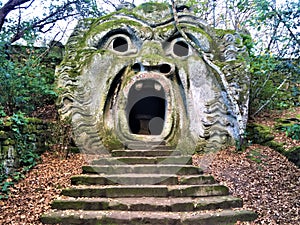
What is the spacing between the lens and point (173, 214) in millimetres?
3803

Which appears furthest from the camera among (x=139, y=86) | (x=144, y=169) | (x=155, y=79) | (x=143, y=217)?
(x=139, y=86)

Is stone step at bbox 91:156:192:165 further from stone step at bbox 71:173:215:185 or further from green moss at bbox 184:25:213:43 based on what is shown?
green moss at bbox 184:25:213:43

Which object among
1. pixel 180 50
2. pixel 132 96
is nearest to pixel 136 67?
pixel 132 96

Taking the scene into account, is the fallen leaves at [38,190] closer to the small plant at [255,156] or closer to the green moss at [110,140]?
the green moss at [110,140]

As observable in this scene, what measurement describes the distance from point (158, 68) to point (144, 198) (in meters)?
3.49

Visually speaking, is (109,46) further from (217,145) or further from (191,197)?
(191,197)

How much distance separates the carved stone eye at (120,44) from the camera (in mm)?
7232

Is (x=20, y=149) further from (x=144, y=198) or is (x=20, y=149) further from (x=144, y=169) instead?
(x=144, y=198)

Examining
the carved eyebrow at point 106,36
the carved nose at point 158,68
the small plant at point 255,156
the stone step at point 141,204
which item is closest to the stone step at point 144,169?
the stone step at point 141,204

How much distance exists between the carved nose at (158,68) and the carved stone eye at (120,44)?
2.67 feet


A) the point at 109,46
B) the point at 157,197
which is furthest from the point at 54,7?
the point at 157,197

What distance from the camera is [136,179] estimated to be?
457cm

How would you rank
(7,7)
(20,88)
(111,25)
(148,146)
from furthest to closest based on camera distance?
(7,7) → (111,25) → (148,146) → (20,88)

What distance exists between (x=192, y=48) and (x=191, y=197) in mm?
3941
